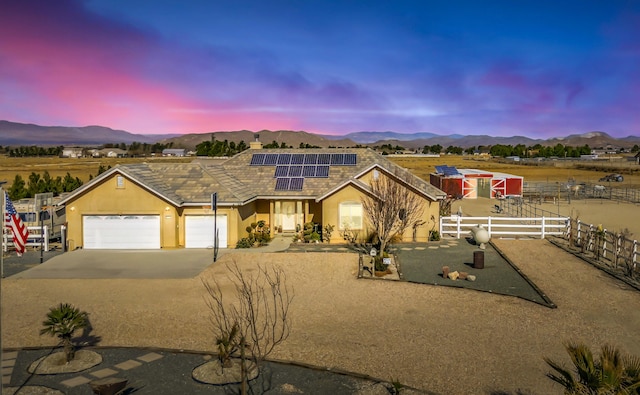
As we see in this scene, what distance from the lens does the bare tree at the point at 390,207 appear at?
87.8 feet

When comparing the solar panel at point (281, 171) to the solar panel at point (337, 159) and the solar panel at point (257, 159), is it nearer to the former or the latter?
the solar panel at point (257, 159)

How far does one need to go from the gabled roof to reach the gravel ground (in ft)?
22.5

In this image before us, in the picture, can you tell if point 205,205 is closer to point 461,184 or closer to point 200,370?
point 200,370

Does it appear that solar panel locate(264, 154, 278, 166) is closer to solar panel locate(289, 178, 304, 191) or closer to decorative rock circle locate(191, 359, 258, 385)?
solar panel locate(289, 178, 304, 191)

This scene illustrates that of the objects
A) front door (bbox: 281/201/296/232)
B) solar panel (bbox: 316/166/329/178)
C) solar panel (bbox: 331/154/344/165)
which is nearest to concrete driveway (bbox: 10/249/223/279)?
front door (bbox: 281/201/296/232)

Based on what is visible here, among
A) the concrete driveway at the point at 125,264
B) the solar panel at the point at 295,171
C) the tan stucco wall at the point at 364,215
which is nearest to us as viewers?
the concrete driveway at the point at 125,264

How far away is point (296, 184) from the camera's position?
32844 millimetres

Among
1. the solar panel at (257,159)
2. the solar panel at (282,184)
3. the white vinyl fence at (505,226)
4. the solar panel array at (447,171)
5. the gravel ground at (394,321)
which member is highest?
the solar panel at (257,159)

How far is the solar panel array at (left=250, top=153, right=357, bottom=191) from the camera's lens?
1308 inches

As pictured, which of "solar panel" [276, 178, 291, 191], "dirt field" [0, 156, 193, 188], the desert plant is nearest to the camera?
the desert plant

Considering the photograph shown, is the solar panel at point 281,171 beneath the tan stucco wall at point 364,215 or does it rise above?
above

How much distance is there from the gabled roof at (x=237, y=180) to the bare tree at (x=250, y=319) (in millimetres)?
7228

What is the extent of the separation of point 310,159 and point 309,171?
1692 mm

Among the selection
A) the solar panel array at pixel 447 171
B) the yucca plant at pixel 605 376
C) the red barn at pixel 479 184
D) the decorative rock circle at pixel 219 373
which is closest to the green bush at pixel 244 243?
the decorative rock circle at pixel 219 373
